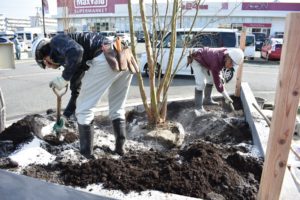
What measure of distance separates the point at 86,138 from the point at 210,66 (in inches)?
98.4

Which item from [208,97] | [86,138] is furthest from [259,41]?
[86,138]

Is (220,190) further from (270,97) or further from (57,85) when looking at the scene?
(270,97)

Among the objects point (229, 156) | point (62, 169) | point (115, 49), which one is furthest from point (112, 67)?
point (229, 156)

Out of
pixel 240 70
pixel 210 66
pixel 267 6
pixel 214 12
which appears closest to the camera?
pixel 210 66

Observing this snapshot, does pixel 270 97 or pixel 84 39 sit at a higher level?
pixel 84 39

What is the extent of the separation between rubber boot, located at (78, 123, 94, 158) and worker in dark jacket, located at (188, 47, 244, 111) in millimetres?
2323

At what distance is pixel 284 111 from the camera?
1.69 metres

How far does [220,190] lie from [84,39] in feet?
6.10

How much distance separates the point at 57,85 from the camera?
285 cm

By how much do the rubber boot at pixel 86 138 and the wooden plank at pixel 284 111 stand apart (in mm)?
1730

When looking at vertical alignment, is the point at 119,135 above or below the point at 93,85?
below

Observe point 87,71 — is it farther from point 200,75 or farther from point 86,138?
point 200,75

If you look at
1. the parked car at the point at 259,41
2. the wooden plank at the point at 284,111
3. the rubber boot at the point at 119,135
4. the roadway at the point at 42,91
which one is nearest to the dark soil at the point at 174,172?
the rubber boot at the point at 119,135

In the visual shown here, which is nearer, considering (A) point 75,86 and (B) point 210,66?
(A) point 75,86
